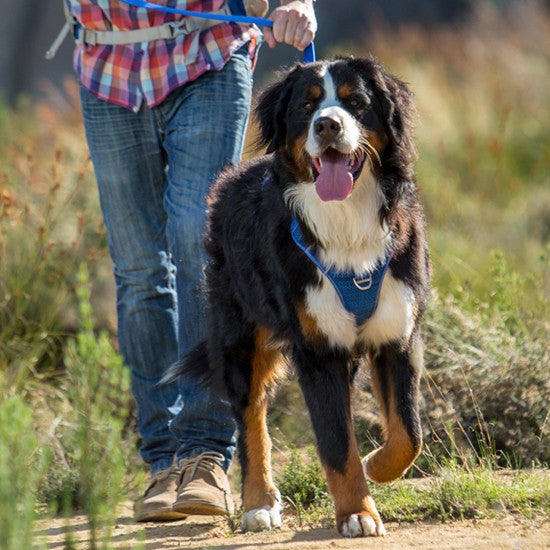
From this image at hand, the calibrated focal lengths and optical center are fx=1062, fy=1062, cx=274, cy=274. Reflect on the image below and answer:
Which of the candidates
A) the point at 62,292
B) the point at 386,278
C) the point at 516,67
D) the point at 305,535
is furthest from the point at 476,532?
the point at 516,67

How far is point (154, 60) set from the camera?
175 inches

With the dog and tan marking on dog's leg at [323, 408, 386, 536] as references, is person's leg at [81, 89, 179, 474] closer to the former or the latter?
the dog

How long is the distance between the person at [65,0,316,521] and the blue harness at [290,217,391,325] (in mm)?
795

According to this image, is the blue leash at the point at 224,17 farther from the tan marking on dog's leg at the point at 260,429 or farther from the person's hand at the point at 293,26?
the tan marking on dog's leg at the point at 260,429

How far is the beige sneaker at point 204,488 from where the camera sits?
420cm

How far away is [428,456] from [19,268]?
2.94 meters

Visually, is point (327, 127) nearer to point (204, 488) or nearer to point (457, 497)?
point (457, 497)

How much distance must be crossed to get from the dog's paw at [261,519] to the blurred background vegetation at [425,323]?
0.51 metres

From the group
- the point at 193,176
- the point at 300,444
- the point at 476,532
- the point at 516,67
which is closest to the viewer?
the point at 476,532

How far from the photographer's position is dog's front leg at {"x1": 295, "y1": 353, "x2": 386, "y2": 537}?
366cm

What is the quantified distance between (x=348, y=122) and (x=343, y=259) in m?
0.50

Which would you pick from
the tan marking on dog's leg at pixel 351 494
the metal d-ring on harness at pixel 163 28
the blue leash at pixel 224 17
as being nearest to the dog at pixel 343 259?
the tan marking on dog's leg at pixel 351 494

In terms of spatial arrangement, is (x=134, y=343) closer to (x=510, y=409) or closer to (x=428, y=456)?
(x=428, y=456)

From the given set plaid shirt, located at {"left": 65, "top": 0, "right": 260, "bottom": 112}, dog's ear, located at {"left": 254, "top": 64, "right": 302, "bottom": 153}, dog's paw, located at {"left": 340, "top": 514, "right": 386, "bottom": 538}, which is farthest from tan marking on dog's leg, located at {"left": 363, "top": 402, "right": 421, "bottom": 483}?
plaid shirt, located at {"left": 65, "top": 0, "right": 260, "bottom": 112}
